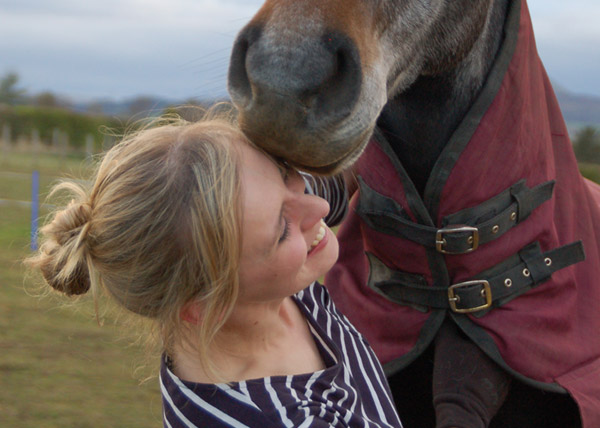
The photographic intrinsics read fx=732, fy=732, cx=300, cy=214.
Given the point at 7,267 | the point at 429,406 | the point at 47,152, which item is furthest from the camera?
the point at 47,152

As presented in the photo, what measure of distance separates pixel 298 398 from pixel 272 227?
32 cm

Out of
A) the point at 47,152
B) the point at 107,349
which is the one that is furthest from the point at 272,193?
the point at 47,152

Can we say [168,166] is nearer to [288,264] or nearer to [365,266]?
[288,264]

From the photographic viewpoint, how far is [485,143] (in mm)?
1630

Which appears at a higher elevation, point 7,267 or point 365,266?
point 365,266

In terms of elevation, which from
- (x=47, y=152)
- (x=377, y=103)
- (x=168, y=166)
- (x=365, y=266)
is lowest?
(x=47, y=152)

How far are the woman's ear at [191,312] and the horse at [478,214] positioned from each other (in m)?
0.50

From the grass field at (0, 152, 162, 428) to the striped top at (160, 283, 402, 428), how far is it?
895mm

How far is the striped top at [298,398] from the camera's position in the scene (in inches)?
51.9

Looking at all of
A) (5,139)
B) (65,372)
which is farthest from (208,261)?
(5,139)

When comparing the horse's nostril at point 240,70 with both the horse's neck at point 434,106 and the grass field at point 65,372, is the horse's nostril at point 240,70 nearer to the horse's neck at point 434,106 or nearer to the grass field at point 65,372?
the horse's neck at point 434,106

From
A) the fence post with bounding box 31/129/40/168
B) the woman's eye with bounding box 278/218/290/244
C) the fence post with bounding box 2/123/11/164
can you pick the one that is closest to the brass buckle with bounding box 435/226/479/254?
the woman's eye with bounding box 278/218/290/244

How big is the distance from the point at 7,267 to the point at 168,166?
4.69m

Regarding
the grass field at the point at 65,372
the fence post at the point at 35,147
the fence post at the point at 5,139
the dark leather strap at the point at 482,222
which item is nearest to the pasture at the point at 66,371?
the grass field at the point at 65,372
